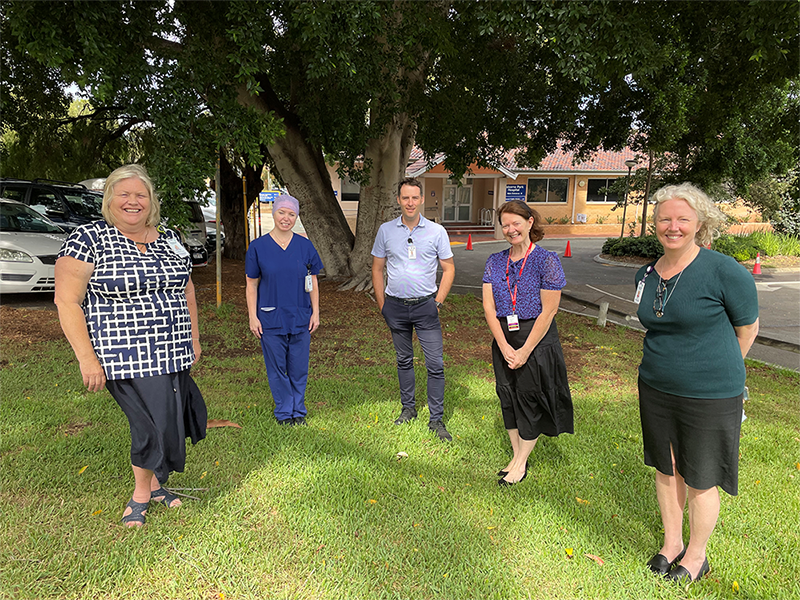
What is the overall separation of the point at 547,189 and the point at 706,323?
33.3 m

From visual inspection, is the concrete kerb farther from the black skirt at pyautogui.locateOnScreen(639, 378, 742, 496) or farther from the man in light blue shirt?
the black skirt at pyautogui.locateOnScreen(639, 378, 742, 496)

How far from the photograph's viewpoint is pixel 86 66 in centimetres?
609

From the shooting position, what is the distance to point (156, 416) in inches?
120

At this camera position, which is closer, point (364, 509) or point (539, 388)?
point (364, 509)

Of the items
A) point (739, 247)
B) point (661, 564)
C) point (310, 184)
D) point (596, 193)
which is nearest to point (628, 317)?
point (310, 184)

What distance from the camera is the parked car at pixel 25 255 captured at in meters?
9.39

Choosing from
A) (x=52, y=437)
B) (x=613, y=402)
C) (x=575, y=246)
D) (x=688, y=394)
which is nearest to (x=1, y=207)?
(x=52, y=437)

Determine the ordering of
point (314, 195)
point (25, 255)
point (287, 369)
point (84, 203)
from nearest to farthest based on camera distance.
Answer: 1. point (287, 369)
2. point (25, 255)
3. point (314, 195)
4. point (84, 203)

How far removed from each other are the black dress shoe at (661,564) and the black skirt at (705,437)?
503mm

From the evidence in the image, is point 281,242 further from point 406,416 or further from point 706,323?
point 706,323

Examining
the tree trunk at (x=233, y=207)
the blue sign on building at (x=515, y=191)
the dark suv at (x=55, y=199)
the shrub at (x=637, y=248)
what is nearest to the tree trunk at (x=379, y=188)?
the dark suv at (x=55, y=199)

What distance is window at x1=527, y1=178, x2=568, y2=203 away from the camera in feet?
112

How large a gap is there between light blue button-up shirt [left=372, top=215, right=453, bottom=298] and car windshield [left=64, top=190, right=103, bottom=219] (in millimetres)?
9588

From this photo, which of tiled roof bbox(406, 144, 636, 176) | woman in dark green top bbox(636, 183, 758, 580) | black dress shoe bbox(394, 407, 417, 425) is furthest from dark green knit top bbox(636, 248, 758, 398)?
tiled roof bbox(406, 144, 636, 176)
